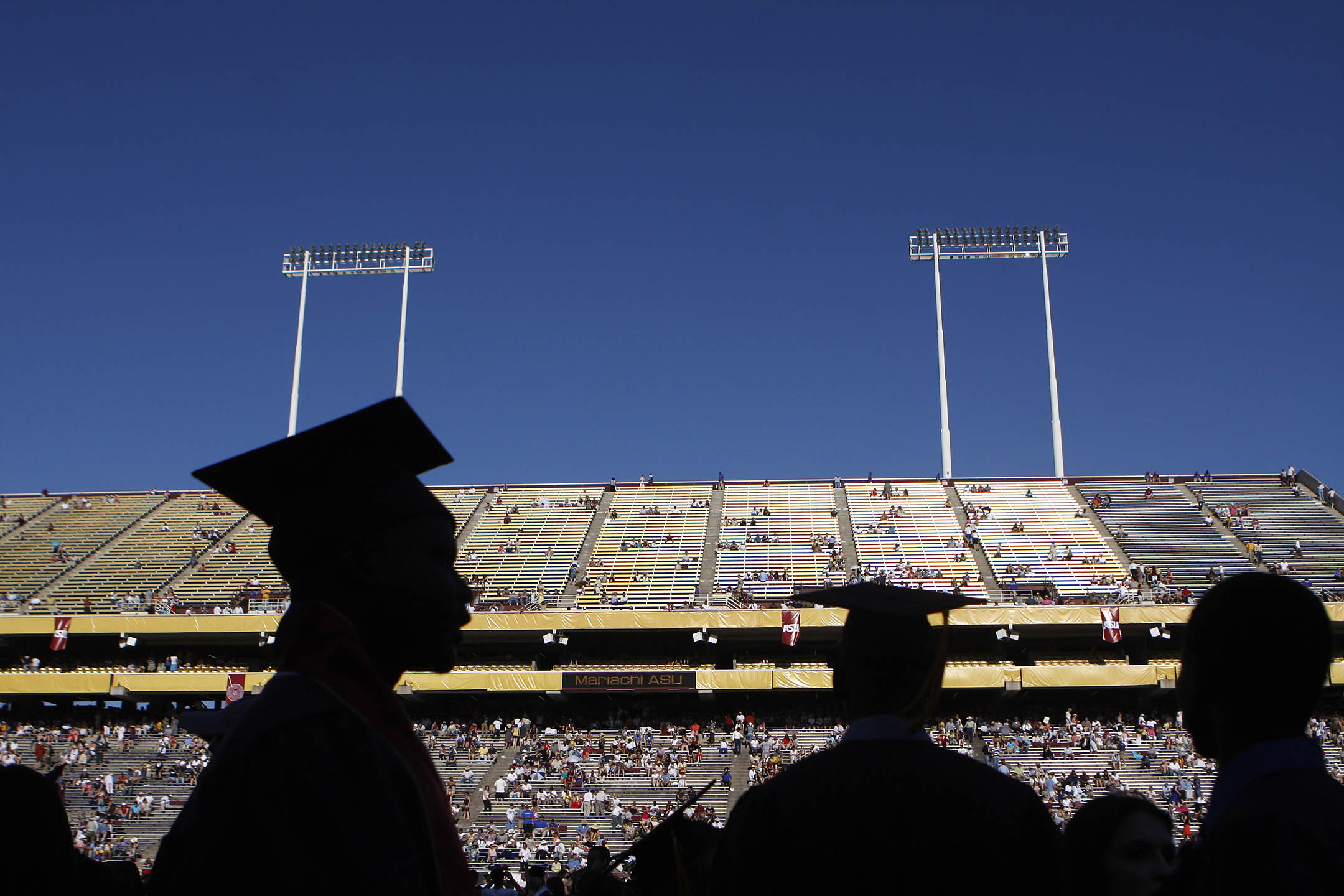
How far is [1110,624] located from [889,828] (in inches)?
1390

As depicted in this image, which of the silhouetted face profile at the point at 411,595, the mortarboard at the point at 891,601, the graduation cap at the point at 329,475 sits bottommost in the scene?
the mortarboard at the point at 891,601

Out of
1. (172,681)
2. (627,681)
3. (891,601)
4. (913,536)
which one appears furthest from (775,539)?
(891,601)

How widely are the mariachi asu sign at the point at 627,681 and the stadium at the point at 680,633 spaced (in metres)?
0.08

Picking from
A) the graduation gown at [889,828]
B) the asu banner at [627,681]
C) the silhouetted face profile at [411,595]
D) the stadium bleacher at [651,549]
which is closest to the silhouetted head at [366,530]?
the silhouetted face profile at [411,595]

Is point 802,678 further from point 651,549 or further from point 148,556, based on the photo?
point 148,556

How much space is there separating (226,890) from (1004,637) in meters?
36.6

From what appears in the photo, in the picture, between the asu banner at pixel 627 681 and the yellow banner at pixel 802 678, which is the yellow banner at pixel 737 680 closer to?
the yellow banner at pixel 802 678

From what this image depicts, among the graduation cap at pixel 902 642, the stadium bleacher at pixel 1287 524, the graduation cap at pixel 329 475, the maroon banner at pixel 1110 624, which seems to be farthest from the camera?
the stadium bleacher at pixel 1287 524

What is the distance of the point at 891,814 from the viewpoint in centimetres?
279

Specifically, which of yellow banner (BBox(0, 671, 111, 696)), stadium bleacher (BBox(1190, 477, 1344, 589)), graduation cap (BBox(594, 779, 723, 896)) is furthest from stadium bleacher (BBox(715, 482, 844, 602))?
graduation cap (BBox(594, 779, 723, 896))

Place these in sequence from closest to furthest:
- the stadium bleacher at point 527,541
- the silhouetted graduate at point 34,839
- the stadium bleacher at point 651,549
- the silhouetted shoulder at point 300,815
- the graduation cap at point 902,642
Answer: the silhouetted shoulder at point 300,815 < the silhouetted graduate at point 34,839 < the graduation cap at point 902,642 < the stadium bleacher at point 651,549 < the stadium bleacher at point 527,541

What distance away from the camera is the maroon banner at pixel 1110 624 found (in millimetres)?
34500

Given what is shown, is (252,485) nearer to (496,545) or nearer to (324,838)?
(324,838)

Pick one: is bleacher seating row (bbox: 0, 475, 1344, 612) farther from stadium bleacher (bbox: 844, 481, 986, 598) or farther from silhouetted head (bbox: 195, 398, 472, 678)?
silhouetted head (bbox: 195, 398, 472, 678)
